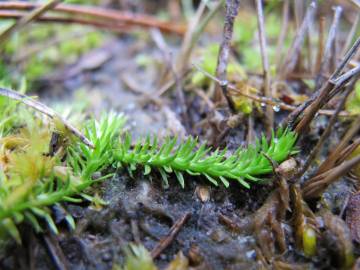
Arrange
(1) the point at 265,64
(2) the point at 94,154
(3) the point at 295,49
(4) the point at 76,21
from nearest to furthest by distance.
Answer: (2) the point at 94,154
(1) the point at 265,64
(3) the point at 295,49
(4) the point at 76,21

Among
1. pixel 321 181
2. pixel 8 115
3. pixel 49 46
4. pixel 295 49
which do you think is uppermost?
pixel 295 49

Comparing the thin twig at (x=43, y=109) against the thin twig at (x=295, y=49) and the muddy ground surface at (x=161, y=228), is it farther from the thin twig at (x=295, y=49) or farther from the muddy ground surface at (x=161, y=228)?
the thin twig at (x=295, y=49)

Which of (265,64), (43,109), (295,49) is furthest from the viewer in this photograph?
(295,49)

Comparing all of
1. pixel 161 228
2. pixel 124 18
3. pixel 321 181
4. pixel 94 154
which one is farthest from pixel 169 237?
pixel 124 18

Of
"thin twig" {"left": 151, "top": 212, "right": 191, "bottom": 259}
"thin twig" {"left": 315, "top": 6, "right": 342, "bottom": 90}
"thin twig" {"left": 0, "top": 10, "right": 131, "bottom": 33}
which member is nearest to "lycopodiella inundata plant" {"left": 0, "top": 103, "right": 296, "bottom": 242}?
"thin twig" {"left": 151, "top": 212, "right": 191, "bottom": 259}

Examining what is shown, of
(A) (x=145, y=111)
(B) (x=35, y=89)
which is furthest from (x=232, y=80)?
(B) (x=35, y=89)

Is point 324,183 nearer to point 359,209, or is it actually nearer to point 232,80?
point 359,209

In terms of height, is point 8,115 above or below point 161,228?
above

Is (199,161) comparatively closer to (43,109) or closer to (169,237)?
(169,237)
